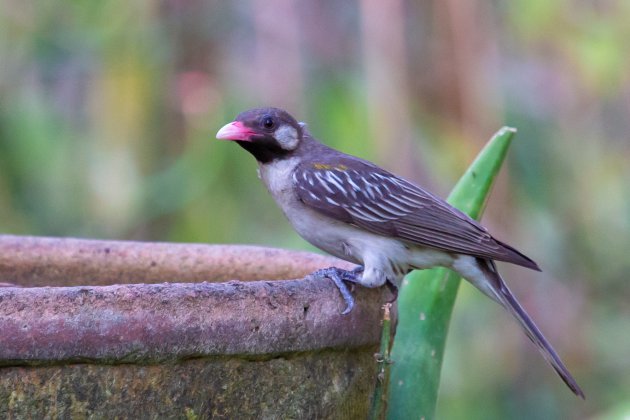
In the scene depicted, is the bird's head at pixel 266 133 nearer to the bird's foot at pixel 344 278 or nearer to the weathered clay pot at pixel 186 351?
the bird's foot at pixel 344 278

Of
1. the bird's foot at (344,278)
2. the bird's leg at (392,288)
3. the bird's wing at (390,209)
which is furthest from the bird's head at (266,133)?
the bird's leg at (392,288)

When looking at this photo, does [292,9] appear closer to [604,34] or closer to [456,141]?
[456,141]

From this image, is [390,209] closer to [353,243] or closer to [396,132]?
[353,243]

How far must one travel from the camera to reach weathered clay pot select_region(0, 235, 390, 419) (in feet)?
7.32

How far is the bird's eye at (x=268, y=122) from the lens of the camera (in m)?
4.03

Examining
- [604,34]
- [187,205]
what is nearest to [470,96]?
[604,34]

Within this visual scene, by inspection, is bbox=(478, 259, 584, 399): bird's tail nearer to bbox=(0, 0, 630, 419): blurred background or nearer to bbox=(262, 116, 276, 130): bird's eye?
bbox=(262, 116, 276, 130): bird's eye

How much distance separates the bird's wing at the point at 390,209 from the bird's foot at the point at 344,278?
0.38 meters

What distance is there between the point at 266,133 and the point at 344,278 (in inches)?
50.4

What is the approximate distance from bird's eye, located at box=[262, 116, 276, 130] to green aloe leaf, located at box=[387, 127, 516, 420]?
882mm

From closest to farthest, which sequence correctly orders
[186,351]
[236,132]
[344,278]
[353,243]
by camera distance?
[186,351] < [344,278] < [353,243] < [236,132]

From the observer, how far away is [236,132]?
12.9 feet

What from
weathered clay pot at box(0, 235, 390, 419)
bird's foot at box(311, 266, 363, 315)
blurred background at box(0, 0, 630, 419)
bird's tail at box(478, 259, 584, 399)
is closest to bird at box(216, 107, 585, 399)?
bird's tail at box(478, 259, 584, 399)

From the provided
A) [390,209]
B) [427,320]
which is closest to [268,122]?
[390,209]
